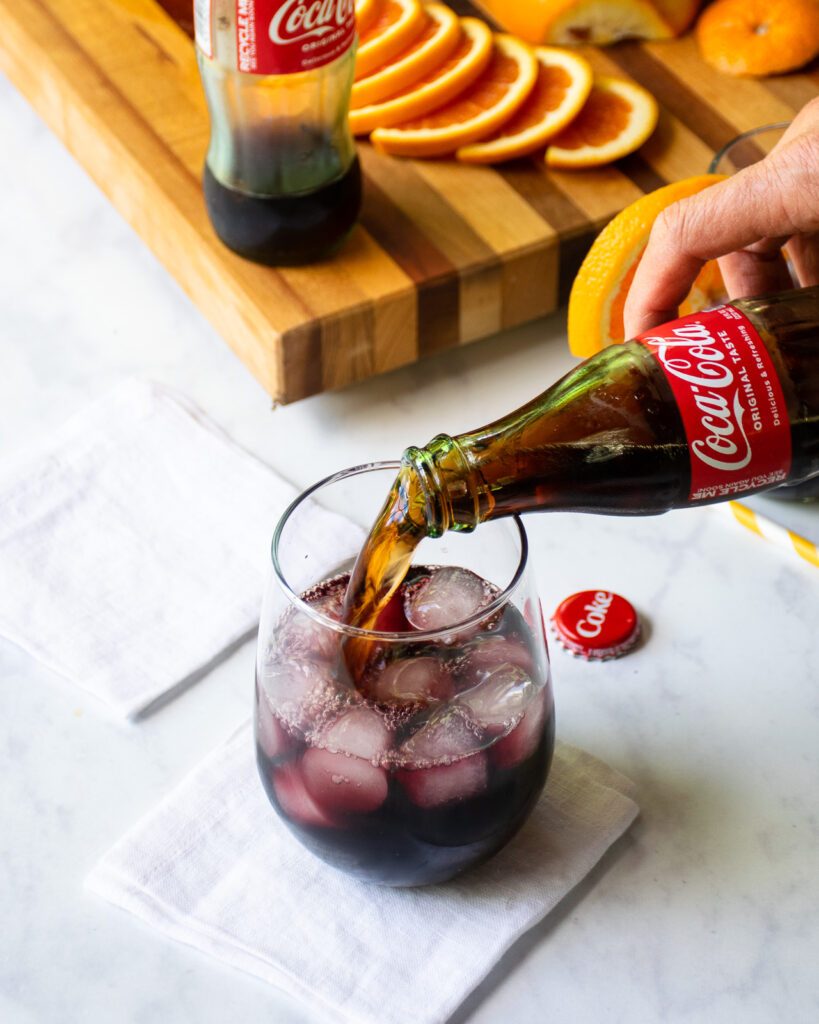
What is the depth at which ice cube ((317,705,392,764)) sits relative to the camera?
81cm

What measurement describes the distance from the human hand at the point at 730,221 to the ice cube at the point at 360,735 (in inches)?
18.4

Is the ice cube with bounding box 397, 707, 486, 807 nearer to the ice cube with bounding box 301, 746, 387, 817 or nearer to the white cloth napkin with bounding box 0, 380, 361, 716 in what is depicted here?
the ice cube with bounding box 301, 746, 387, 817

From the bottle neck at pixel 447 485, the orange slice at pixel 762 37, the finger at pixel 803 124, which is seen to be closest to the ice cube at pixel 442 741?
the bottle neck at pixel 447 485

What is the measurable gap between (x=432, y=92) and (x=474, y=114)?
2.1 inches

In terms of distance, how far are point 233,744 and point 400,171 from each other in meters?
0.70

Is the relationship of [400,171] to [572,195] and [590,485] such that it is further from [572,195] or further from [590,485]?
[590,485]

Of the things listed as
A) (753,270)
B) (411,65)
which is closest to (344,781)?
(753,270)

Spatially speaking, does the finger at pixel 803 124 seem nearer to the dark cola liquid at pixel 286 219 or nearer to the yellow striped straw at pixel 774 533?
the yellow striped straw at pixel 774 533

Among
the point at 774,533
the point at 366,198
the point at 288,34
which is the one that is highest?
the point at 288,34

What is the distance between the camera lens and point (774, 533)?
3.85 feet

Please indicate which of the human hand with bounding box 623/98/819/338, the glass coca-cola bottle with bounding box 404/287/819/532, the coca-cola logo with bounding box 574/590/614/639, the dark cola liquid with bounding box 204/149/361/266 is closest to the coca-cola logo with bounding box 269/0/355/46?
the dark cola liquid with bounding box 204/149/361/266

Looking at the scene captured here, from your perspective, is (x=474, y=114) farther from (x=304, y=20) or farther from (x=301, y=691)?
(x=301, y=691)

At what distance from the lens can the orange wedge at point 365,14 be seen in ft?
4.89

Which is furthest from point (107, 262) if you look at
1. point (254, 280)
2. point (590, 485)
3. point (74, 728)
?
point (590, 485)
